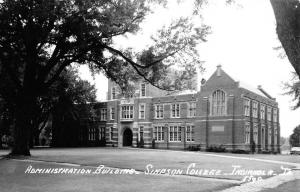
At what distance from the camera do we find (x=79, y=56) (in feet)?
87.4

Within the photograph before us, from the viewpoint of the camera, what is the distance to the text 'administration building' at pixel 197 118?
44844 millimetres

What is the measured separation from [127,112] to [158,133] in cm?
625

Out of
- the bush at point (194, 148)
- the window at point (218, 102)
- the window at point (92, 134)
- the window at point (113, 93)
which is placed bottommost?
the bush at point (194, 148)

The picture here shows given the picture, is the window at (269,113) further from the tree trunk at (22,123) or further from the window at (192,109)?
the tree trunk at (22,123)

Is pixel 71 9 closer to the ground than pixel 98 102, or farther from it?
farther from it

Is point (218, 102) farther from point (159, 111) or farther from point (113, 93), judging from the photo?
point (113, 93)

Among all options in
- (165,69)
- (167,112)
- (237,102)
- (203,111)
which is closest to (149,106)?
(167,112)

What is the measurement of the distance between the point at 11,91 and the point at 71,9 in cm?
870

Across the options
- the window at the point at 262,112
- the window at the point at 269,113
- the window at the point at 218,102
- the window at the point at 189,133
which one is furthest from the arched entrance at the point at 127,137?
the window at the point at 269,113

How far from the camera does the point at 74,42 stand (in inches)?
995

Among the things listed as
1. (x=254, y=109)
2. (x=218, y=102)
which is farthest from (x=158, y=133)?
(x=254, y=109)

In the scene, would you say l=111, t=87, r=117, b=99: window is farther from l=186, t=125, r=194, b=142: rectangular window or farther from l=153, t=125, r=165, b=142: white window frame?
l=186, t=125, r=194, b=142: rectangular window

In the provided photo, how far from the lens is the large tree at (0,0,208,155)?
75.2ft

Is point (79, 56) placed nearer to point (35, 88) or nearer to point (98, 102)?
point (35, 88)
